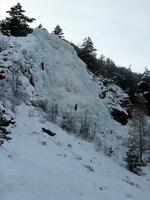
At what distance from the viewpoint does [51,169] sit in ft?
54.9

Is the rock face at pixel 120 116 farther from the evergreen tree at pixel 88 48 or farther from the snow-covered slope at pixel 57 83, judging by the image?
the evergreen tree at pixel 88 48

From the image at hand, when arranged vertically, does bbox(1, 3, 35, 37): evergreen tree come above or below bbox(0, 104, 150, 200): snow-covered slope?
above

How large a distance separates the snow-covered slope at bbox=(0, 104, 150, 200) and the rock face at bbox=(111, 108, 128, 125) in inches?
657

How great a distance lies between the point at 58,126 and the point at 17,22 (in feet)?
73.6

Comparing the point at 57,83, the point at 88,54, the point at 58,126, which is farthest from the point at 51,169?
the point at 88,54

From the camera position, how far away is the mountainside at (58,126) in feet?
48.9

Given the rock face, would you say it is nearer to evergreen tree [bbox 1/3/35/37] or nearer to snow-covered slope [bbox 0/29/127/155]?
snow-covered slope [bbox 0/29/127/155]

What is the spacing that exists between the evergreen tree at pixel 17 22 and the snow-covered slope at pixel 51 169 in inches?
834

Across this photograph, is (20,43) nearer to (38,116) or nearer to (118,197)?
(38,116)

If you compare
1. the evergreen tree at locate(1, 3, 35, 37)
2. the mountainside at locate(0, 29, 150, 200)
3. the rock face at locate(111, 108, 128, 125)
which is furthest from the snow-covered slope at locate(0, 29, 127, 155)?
the evergreen tree at locate(1, 3, 35, 37)

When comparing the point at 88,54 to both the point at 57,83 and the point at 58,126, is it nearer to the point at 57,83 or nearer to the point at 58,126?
the point at 57,83

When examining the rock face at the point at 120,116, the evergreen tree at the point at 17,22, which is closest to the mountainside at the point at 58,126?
the rock face at the point at 120,116

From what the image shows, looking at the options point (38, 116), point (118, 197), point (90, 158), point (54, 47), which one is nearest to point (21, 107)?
point (38, 116)

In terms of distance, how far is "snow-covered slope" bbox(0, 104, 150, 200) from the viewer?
1319 cm
